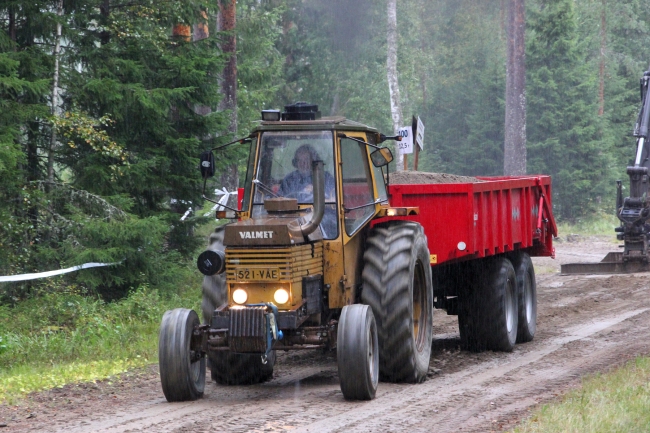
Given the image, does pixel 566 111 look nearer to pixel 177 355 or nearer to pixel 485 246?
pixel 485 246

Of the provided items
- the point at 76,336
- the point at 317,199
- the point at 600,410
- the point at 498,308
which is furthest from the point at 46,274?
the point at 600,410

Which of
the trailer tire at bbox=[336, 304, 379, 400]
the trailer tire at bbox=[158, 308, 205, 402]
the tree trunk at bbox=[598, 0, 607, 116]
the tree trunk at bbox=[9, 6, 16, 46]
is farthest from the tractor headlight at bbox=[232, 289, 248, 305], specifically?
the tree trunk at bbox=[598, 0, 607, 116]

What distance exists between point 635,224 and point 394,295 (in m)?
13.3

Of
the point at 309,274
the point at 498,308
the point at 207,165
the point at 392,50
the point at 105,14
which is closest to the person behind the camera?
the point at 309,274

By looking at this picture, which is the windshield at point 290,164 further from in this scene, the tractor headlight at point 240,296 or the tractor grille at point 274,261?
the tractor headlight at point 240,296

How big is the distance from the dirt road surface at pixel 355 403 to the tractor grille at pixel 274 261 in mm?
1119

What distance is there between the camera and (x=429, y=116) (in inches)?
1891

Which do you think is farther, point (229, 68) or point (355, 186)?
point (229, 68)

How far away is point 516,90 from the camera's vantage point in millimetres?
29312

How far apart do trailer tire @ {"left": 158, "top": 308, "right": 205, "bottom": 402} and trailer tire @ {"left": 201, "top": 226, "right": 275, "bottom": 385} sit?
65cm

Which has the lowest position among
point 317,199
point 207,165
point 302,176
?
point 317,199

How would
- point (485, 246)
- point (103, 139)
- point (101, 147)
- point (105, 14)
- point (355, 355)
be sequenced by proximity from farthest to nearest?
point (105, 14) → point (101, 147) → point (103, 139) → point (485, 246) → point (355, 355)

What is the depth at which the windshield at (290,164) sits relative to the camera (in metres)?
9.20

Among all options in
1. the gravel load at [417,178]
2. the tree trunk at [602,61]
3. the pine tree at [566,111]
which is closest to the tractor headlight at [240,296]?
the gravel load at [417,178]
